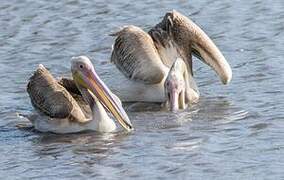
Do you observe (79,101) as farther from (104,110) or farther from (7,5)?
(7,5)

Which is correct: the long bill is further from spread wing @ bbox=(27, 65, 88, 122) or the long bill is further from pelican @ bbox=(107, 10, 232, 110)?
pelican @ bbox=(107, 10, 232, 110)

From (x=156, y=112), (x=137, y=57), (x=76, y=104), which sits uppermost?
(x=137, y=57)

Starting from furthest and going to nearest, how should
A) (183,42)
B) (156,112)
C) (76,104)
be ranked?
(183,42) < (156,112) < (76,104)

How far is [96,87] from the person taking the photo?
991cm

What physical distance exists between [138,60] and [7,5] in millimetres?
4426

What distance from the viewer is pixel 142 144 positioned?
30.0 feet

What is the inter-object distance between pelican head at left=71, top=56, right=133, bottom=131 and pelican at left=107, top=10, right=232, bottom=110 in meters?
0.83

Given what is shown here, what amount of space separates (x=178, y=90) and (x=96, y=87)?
1018 mm

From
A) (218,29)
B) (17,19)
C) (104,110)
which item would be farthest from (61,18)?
(104,110)

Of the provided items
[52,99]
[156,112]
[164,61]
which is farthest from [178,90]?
[52,99]

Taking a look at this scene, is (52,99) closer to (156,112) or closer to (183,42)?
(156,112)

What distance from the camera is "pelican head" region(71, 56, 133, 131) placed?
968 cm

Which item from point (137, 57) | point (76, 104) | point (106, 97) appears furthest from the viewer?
point (137, 57)

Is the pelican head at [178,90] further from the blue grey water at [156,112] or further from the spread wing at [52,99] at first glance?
the spread wing at [52,99]
